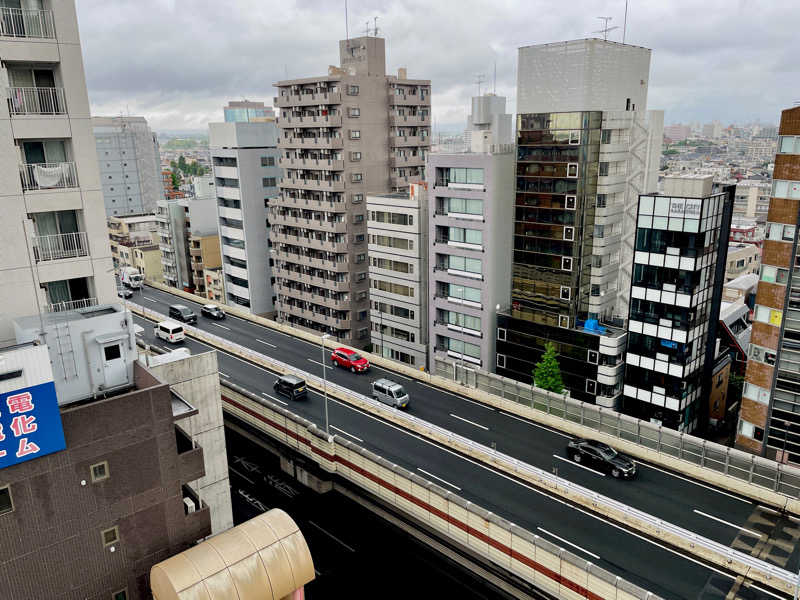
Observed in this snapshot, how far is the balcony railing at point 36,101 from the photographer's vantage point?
24.9m

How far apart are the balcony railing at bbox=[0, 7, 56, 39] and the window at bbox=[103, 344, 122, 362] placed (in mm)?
13751

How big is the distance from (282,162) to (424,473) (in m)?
54.0

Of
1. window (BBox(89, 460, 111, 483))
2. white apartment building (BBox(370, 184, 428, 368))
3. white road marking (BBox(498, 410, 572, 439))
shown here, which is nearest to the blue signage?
window (BBox(89, 460, 111, 483))

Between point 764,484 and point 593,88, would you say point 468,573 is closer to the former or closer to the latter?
point 764,484

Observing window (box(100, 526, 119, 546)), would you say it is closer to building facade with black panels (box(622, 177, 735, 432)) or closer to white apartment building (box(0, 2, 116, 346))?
white apartment building (box(0, 2, 116, 346))

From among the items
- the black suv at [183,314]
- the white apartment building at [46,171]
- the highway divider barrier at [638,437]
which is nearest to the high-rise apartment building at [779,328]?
the highway divider barrier at [638,437]

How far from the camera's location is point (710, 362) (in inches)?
2109

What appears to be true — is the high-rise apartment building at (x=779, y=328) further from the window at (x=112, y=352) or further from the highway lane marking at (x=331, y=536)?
the window at (x=112, y=352)

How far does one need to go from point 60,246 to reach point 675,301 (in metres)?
44.7

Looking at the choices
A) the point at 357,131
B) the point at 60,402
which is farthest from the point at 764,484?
the point at 357,131

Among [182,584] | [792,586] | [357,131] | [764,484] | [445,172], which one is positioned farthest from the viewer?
[357,131]

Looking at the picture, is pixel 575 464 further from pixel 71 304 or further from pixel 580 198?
pixel 71 304

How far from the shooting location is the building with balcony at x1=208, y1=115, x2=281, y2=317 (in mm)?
85125

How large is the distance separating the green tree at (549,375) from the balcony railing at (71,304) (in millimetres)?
38978
